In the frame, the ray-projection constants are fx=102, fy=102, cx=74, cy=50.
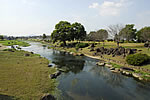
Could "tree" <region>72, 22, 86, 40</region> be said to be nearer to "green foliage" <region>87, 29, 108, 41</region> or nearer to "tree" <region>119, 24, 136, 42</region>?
"green foliage" <region>87, 29, 108, 41</region>

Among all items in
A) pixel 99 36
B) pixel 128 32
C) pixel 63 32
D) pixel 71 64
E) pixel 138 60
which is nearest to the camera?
pixel 138 60

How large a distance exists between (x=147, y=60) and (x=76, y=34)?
5776cm

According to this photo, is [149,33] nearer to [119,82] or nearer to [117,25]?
[117,25]

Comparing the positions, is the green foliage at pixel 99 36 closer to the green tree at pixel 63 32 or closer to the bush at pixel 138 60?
the green tree at pixel 63 32

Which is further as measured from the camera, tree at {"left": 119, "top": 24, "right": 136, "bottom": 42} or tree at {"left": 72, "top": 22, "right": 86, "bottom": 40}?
tree at {"left": 72, "top": 22, "right": 86, "bottom": 40}

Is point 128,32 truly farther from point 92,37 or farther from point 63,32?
point 63,32

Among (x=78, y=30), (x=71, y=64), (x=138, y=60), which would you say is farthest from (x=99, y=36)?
(x=138, y=60)

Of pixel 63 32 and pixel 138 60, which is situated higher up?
pixel 63 32

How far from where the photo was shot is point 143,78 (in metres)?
24.6

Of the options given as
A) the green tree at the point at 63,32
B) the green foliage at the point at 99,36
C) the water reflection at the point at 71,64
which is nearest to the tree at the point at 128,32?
the green foliage at the point at 99,36

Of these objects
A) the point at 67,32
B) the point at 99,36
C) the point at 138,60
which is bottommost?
the point at 138,60

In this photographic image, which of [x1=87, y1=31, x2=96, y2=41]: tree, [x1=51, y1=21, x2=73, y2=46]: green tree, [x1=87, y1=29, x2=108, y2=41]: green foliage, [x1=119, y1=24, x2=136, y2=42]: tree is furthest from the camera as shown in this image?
[x1=87, y1=31, x2=96, y2=41]: tree

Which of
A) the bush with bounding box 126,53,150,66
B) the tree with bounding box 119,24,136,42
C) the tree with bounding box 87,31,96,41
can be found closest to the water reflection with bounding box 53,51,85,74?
the bush with bounding box 126,53,150,66

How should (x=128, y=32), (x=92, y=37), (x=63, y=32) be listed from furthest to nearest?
(x=92, y=37) < (x=63, y=32) < (x=128, y=32)
